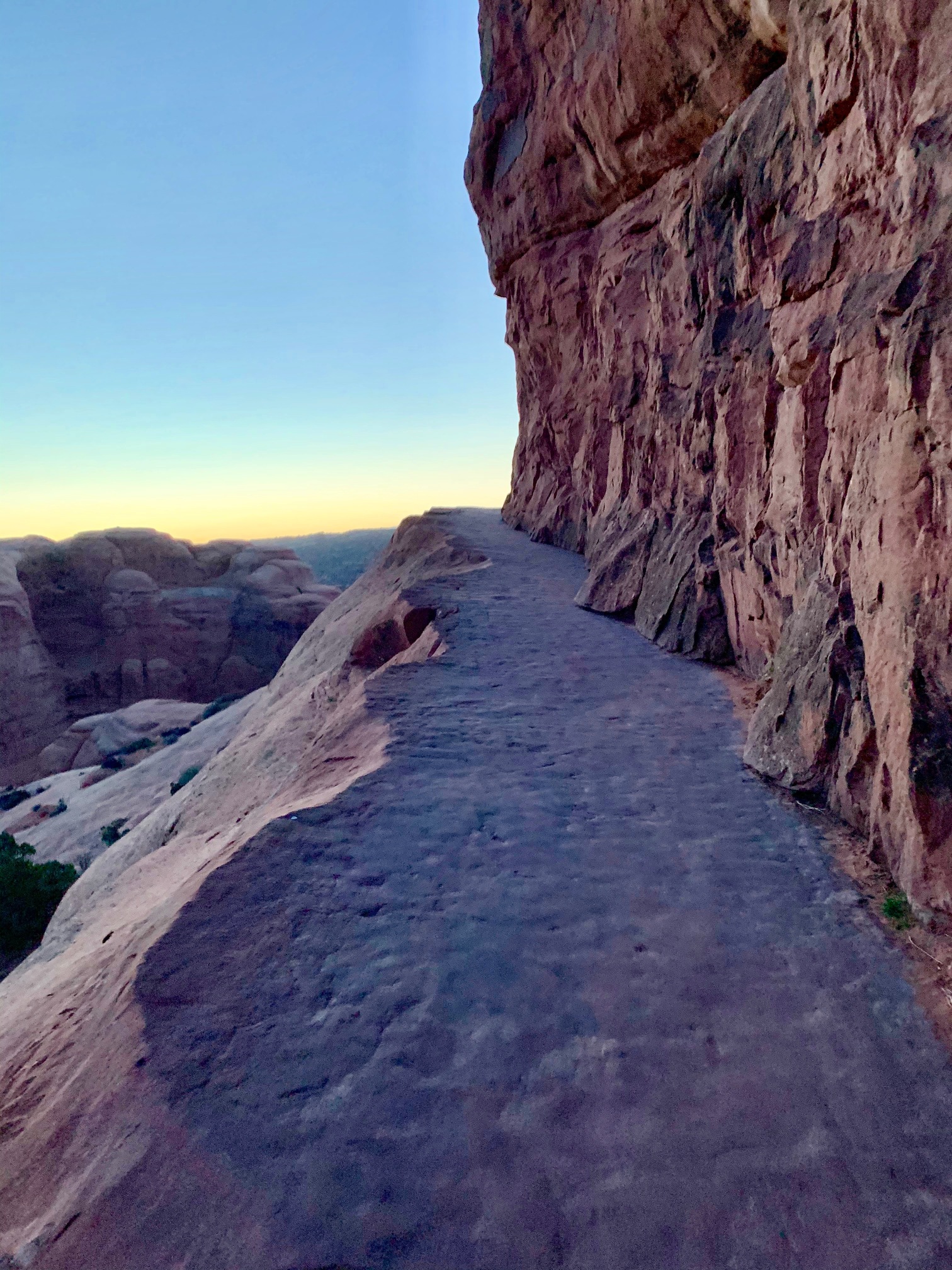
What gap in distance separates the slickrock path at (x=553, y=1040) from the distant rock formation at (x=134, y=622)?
37.4 meters

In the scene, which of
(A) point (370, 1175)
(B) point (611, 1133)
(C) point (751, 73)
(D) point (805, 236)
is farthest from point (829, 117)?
(A) point (370, 1175)

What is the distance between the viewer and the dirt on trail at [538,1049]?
2744 millimetres

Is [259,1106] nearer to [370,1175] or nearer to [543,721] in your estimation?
[370,1175]

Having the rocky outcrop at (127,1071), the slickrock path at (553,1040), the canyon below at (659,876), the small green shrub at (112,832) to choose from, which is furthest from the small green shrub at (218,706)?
the slickrock path at (553,1040)

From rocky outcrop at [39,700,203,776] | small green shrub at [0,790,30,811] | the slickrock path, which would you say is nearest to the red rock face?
the slickrock path

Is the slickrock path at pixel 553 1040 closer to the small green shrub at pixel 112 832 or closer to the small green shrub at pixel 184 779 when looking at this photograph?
the small green shrub at pixel 112 832

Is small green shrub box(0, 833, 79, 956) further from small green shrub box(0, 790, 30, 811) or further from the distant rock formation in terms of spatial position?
the distant rock formation

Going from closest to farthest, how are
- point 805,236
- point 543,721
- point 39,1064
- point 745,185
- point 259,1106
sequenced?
point 259,1106
point 39,1064
point 805,236
point 543,721
point 745,185

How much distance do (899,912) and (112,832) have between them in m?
18.7

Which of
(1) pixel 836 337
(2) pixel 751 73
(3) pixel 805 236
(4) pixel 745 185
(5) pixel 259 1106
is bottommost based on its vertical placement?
(5) pixel 259 1106

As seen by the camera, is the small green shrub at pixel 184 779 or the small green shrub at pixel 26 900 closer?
the small green shrub at pixel 26 900

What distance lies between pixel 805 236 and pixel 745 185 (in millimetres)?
2406

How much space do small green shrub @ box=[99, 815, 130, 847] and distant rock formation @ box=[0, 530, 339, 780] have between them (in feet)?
69.2

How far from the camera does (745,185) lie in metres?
8.62
